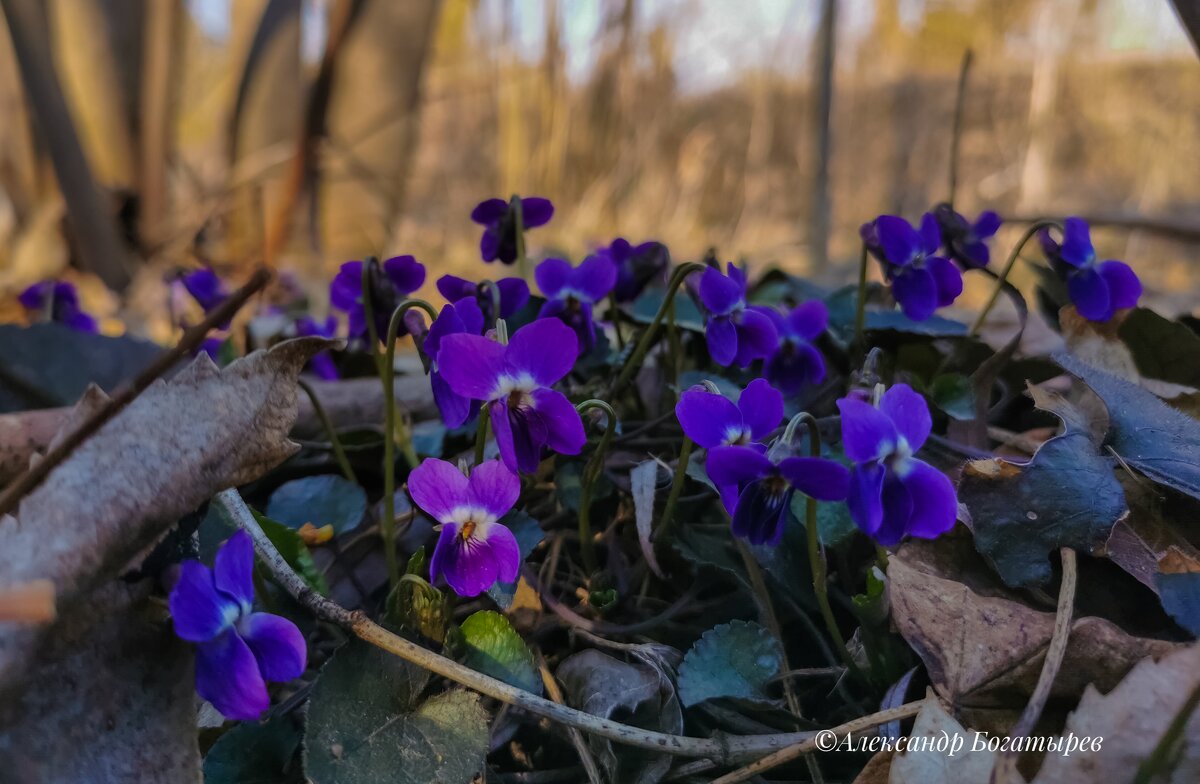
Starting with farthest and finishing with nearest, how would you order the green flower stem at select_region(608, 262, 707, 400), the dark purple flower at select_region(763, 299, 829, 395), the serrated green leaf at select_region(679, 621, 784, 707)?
the dark purple flower at select_region(763, 299, 829, 395)
the green flower stem at select_region(608, 262, 707, 400)
the serrated green leaf at select_region(679, 621, 784, 707)

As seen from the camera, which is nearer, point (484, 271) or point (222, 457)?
point (222, 457)

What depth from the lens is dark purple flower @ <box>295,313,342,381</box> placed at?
3.98 feet

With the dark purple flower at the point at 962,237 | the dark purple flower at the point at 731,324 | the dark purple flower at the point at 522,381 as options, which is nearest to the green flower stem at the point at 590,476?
the dark purple flower at the point at 522,381

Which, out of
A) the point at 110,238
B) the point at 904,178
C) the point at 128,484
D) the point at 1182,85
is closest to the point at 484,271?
the point at 110,238

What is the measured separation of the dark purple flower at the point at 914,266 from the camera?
3.00 feet

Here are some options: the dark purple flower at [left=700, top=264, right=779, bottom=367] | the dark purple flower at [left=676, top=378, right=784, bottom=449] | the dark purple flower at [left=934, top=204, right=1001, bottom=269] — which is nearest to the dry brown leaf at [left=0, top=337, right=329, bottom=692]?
the dark purple flower at [left=676, top=378, right=784, bottom=449]

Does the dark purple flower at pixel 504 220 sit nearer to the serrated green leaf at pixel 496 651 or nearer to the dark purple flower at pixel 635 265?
the dark purple flower at pixel 635 265

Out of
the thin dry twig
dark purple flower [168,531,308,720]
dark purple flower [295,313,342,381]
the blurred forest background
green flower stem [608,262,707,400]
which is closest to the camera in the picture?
the thin dry twig

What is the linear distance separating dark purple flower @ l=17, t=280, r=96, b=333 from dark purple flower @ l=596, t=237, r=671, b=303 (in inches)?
35.7

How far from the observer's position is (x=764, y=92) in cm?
884

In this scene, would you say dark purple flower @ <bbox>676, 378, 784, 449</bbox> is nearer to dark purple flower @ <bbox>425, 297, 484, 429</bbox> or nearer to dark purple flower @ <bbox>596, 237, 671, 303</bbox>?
dark purple flower @ <bbox>425, 297, 484, 429</bbox>

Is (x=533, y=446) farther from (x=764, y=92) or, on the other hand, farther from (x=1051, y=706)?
(x=764, y=92)

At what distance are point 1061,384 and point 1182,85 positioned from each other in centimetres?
1259

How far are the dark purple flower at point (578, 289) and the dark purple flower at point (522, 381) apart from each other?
248 mm
